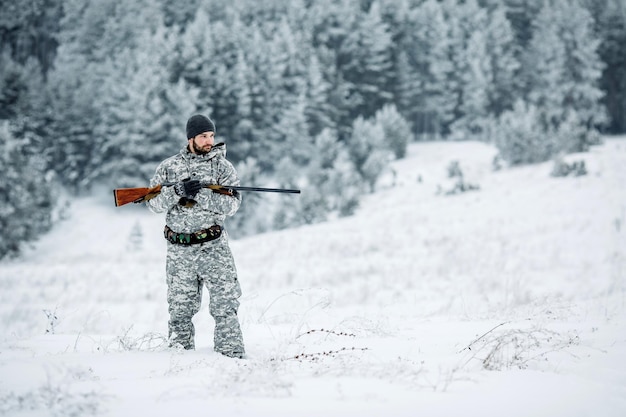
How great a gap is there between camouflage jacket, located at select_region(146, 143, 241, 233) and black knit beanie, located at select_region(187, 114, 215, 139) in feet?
0.50

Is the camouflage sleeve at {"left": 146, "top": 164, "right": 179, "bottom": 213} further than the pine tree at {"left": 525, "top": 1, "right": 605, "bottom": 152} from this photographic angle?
No

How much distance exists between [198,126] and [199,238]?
0.87m

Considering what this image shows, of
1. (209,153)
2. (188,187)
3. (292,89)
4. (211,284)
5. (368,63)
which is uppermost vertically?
(368,63)

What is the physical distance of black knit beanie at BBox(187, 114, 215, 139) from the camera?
3625 millimetres

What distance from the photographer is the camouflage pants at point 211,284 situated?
11.8ft

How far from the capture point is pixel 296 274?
1093 centimetres

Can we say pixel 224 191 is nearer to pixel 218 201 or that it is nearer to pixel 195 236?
pixel 218 201

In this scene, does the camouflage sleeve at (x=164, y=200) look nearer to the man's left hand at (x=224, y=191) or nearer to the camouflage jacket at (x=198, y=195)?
the camouflage jacket at (x=198, y=195)

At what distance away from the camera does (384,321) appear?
534 cm

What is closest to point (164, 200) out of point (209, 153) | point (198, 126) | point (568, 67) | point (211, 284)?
point (209, 153)

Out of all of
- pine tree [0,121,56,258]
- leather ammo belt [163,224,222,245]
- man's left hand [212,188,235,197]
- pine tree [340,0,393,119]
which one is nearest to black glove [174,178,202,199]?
man's left hand [212,188,235,197]

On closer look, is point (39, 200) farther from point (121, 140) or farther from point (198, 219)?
point (198, 219)

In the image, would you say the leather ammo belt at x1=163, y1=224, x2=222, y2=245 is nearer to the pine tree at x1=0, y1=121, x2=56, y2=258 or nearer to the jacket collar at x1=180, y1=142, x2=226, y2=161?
the jacket collar at x1=180, y1=142, x2=226, y2=161

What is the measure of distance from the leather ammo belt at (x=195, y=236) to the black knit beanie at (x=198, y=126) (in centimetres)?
74
